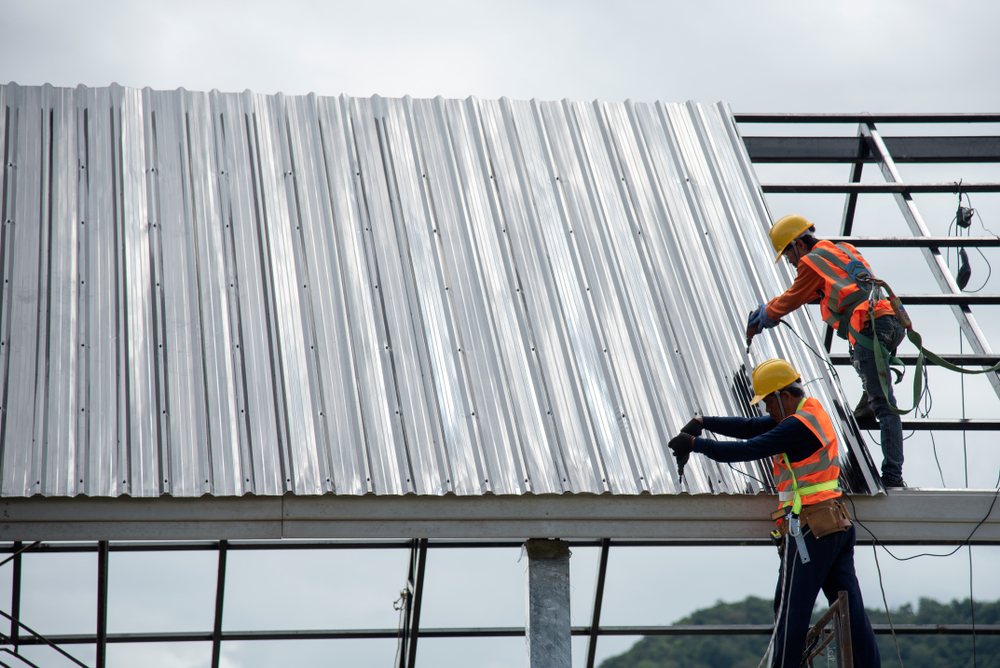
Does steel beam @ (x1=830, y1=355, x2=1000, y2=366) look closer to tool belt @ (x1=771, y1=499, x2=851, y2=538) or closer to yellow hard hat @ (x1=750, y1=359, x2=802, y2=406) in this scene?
yellow hard hat @ (x1=750, y1=359, x2=802, y2=406)

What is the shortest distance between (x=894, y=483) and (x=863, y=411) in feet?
3.46

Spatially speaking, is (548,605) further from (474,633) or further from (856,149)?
(856,149)

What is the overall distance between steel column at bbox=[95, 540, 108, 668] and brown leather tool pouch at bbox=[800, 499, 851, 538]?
5.07 m

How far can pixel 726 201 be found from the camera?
9469 mm

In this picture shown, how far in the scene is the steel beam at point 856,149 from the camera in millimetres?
11281

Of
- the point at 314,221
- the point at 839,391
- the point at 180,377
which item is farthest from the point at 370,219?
the point at 839,391

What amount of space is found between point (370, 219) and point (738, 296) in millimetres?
3332

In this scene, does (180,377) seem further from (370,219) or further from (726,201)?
(726,201)

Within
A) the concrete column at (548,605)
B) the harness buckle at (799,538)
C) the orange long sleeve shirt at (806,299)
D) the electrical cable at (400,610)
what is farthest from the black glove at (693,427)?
the electrical cable at (400,610)

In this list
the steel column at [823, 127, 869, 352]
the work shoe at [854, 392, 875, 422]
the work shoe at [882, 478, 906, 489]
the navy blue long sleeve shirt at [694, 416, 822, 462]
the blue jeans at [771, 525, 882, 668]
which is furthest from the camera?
the steel column at [823, 127, 869, 352]

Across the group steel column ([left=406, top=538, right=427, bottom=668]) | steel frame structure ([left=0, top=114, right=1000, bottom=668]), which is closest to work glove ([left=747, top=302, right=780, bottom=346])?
steel frame structure ([left=0, top=114, right=1000, bottom=668])

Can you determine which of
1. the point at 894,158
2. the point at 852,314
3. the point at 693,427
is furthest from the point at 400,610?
the point at 894,158

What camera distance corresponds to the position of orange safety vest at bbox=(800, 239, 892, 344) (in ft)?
23.3

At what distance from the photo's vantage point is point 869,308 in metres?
7.01
